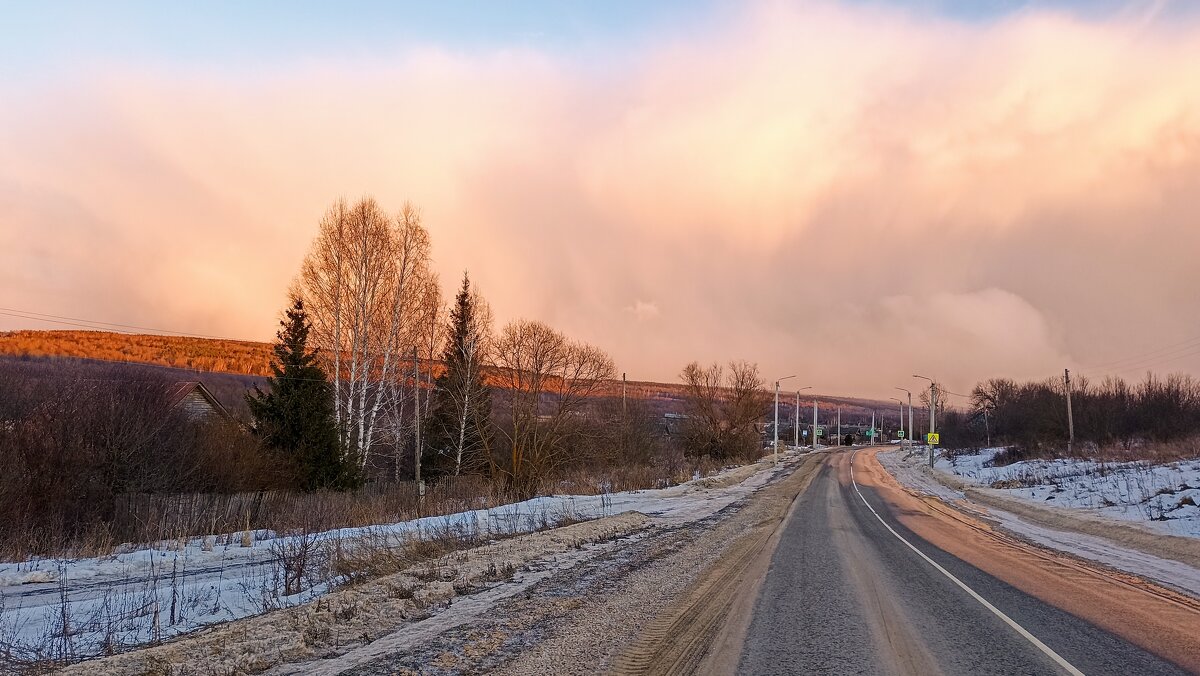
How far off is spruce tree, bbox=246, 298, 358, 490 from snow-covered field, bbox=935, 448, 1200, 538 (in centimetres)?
2857

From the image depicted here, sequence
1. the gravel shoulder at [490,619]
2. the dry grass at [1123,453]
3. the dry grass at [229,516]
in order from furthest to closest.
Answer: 1. the dry grass at [1123,453]
2. the dry grass at [229,516]
3. the gravel shoulder at [490,619]

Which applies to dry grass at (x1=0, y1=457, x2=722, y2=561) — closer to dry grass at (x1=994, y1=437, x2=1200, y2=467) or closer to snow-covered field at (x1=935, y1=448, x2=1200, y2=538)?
snow-covered field at (x1=935, y1=448, x2=1200, y2=538)

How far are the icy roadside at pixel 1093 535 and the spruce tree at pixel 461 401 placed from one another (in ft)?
69.8

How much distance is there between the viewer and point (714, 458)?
57.8 meters

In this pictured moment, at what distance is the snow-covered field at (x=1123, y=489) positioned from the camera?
18.4 m

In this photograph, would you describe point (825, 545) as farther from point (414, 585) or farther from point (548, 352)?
point (548, 352)

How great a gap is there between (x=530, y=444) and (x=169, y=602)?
20627 millimetres

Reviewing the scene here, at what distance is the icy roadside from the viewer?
12.1 metres

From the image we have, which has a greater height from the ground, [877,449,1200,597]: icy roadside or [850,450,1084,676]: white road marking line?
[850,450,1084,676]: white road marking line

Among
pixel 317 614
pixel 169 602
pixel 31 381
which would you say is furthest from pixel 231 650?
pixel 31 381

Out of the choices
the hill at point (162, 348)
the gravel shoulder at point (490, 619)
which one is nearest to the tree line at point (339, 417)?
the gravel shoulder at point (490, 619)

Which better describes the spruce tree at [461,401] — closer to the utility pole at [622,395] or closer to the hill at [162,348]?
the utility pole at [622,395]

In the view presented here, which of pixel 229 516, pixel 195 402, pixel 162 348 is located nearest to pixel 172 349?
pixel 162 348

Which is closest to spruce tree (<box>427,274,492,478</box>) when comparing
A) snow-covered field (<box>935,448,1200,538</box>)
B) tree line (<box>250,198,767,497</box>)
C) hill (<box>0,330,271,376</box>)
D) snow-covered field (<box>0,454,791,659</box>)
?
tree line (<box>250,198,767,497</box>)
